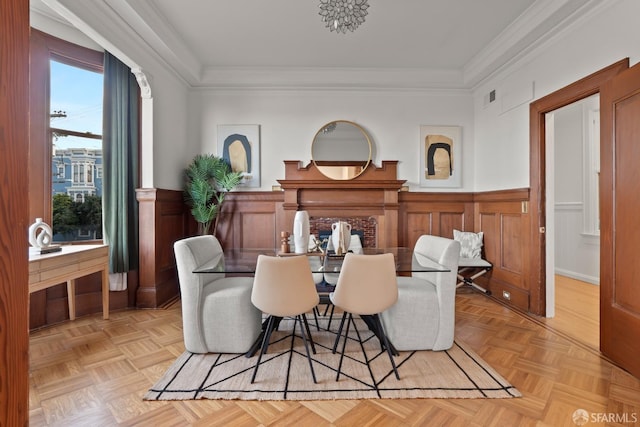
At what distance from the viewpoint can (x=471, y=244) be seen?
4.20 m

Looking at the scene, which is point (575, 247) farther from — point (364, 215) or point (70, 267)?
point (70, 267)

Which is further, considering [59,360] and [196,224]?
[196,224]

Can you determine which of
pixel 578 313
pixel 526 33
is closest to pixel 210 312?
pixel 578 313

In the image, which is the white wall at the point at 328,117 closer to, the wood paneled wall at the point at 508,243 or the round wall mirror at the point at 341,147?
the round wall mirror at the point at 341,147

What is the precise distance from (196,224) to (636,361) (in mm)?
4876

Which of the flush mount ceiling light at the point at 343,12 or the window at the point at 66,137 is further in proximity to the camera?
the window at the point at 66,137

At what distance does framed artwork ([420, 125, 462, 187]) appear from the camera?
4.50 m

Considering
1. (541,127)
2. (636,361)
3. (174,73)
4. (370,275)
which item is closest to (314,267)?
(370,275)

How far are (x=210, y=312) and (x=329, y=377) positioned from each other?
3.44 ft

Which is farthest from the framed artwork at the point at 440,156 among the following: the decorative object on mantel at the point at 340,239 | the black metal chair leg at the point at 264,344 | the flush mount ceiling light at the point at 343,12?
the black metal chair leg at the point at 264,344

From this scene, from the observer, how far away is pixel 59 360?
91.4 inches

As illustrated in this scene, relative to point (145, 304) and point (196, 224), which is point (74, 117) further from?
point (145, 304)

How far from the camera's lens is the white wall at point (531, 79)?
7.99 ft

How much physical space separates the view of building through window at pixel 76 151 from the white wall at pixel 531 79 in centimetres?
504
